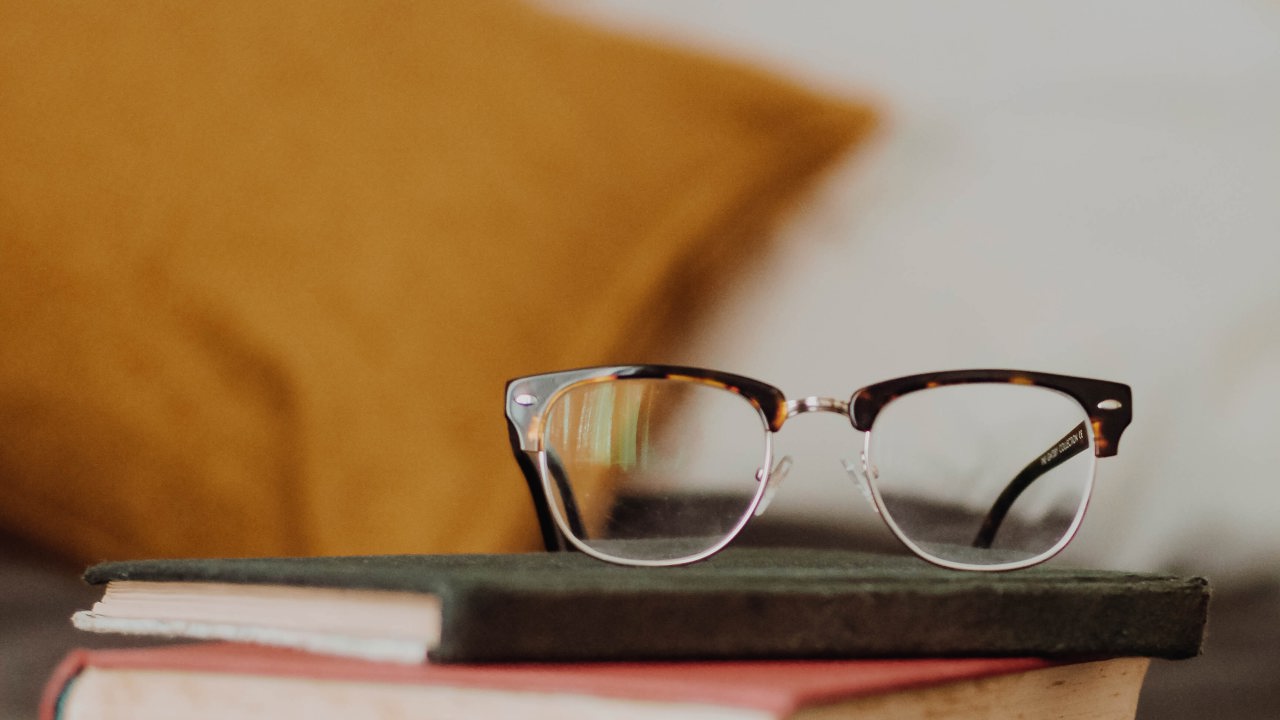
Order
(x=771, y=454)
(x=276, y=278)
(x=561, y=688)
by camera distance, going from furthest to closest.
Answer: (x=276, y=278)
(x=771, y=454)
(x=561, y=688)

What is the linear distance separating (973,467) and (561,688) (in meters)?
0.36

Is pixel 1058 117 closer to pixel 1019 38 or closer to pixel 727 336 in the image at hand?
pixel 1019 38

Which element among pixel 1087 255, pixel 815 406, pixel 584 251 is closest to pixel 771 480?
pixel 815 406

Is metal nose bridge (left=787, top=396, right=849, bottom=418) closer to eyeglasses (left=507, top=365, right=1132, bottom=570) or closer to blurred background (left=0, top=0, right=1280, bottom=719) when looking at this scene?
eyeglasses (left=507, top=365, right=1132, bottom=570)

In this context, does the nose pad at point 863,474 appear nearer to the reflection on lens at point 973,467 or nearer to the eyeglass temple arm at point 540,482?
the reflection on lens at point 973,467

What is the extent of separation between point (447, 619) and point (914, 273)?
53 cm

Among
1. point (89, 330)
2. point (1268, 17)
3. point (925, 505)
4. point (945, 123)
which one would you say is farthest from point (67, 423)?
point (1268, 17)

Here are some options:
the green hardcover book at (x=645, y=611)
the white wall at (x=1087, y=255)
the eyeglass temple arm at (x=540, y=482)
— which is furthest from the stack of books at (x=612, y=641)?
the white wall at (x=1087, y=255)

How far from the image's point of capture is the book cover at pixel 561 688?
24 cm

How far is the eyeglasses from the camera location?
0.46 metres

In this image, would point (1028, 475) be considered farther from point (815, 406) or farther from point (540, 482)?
point (540, 482)

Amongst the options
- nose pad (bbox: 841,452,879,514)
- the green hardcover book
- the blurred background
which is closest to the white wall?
the blurred background

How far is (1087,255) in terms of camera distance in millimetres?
706

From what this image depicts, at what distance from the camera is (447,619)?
0.26 metres
